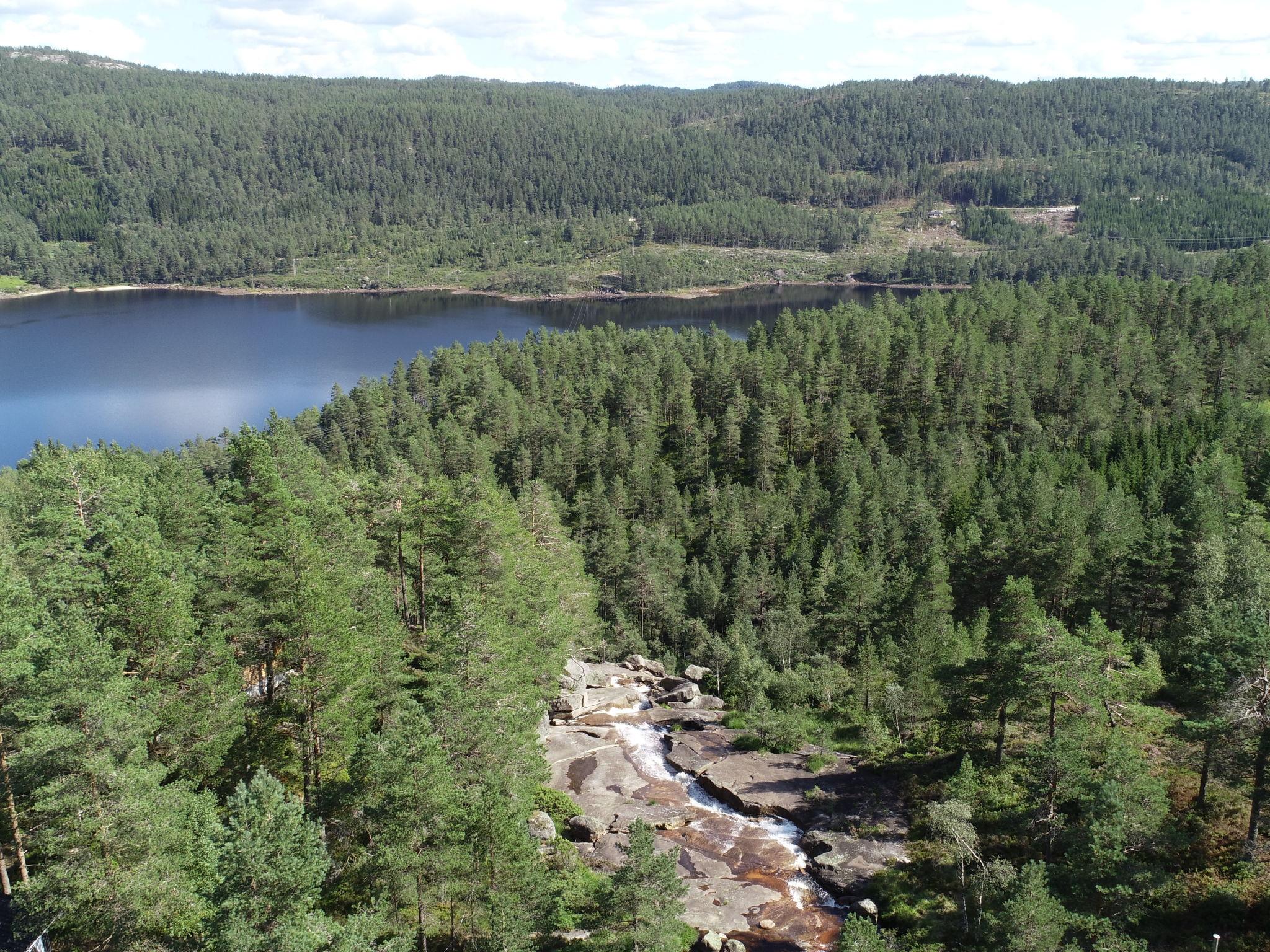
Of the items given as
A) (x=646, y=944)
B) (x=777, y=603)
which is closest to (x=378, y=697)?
(x=646, y=944)

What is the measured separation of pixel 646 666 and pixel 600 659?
469 cm

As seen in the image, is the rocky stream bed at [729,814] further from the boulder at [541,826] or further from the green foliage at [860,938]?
the green foliage at [860,938]

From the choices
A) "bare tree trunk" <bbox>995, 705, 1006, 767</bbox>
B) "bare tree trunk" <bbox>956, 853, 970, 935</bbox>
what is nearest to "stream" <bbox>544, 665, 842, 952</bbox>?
"bare tree trunk" <bbox>956, 853, 970, 935</bbox>

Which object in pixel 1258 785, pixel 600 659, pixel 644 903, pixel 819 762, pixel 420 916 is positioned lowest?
pixel 600 659

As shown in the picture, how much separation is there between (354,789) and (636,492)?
64974mm

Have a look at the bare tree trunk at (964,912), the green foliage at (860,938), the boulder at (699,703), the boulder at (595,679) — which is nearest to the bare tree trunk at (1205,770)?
the bare tree trunk at (964,912)

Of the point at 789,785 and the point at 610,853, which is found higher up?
the point at 610,853

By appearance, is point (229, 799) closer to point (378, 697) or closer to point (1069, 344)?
point (378, 697)

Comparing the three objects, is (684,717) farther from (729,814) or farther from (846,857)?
(846,857)

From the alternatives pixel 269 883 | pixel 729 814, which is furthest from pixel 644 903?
pixel 729 814

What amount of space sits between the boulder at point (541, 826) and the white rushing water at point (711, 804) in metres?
7.53

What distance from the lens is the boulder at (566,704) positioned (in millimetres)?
54484

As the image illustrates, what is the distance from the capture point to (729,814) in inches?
1693

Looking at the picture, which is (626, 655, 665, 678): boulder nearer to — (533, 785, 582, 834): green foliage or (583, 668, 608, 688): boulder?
(583, 668, 608, 688): boulder
